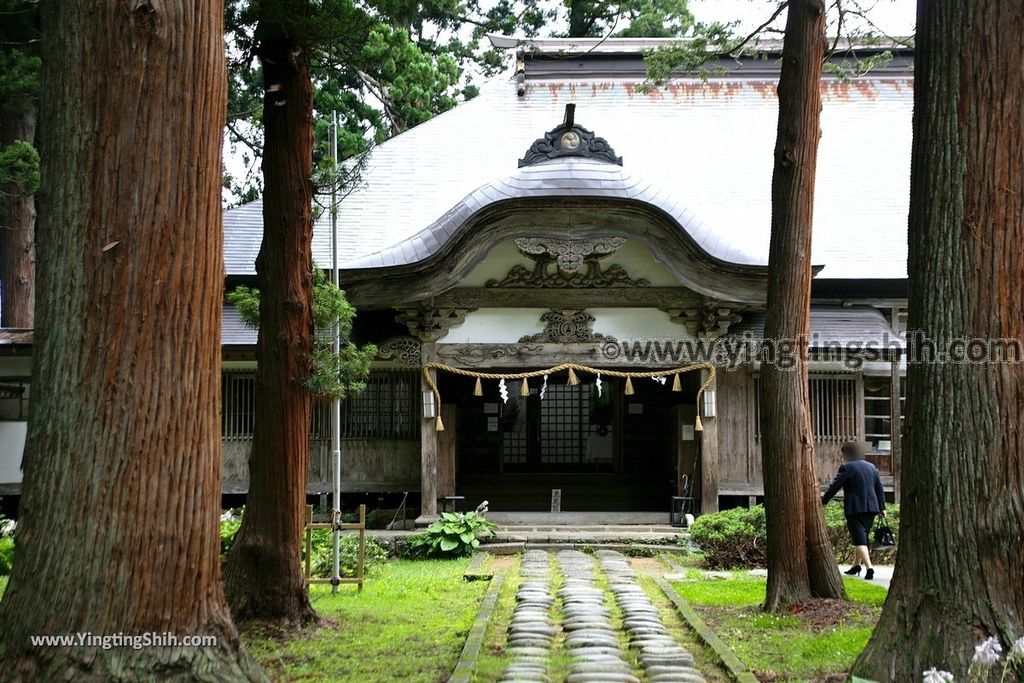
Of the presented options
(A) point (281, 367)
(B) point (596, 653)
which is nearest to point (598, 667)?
(B) point (596, 653)

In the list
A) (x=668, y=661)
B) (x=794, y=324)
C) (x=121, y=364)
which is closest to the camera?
(x=121, y=364)

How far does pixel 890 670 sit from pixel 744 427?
36.2 feet

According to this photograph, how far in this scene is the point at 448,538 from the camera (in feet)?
47.2

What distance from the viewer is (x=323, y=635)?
831 centimetres

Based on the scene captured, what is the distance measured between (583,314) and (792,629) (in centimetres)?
819

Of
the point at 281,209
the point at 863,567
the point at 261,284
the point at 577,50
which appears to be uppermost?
the point at 577,50

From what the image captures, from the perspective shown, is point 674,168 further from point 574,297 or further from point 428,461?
point 428,461

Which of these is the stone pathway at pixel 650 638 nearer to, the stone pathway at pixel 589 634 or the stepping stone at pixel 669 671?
the stepping stone at pixel 669 671

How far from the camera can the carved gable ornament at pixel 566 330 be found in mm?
16047

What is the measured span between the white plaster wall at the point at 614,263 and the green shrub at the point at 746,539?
12.9 ft

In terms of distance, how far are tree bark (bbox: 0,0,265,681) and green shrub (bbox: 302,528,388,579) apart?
6.83m

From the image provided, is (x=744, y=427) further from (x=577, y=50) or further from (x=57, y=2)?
(x=57, y=2)

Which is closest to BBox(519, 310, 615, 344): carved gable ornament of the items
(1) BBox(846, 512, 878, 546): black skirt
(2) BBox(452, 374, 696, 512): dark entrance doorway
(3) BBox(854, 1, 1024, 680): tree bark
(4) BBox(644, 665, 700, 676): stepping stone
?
(2) BBox(452, 374, 696, 512): dark entrance doorway

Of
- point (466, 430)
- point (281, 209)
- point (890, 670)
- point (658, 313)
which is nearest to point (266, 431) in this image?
point (281, 209)
